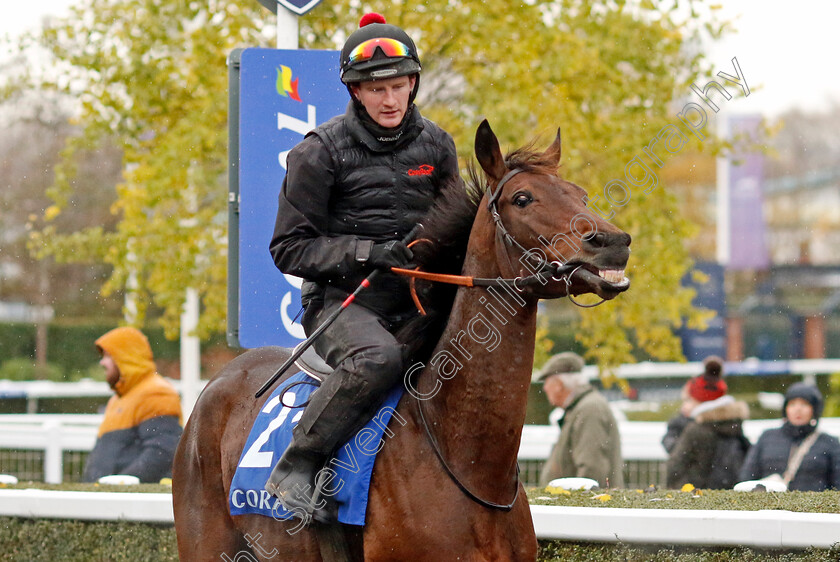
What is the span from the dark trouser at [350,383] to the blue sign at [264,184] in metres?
1.91

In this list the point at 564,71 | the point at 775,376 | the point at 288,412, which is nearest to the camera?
the point at 288,412

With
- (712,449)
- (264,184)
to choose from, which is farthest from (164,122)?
(712,449)

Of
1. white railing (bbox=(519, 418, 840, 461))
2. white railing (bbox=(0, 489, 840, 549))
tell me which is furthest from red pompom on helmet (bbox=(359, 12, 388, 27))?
white railing (bbox=(519, 418, 840, 461))

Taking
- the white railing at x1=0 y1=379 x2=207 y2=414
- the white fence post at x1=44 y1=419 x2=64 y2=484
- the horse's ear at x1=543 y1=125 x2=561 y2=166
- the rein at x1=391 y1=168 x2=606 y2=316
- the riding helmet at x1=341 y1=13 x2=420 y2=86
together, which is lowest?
the white railing at x1=0 y1=379 x2=207 y2=414

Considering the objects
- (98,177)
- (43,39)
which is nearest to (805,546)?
(43,39)

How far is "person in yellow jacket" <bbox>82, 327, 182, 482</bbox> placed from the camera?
7484mm

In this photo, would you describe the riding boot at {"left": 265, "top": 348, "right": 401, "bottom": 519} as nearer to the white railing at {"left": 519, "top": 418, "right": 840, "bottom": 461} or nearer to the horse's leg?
the horse's leg

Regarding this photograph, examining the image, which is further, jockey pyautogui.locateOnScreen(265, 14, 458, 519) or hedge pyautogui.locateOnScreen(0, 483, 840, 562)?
hedge pyautogui.locateOnScreen(0, 483, 840, 562)

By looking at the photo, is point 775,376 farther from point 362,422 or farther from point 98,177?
point 362,422

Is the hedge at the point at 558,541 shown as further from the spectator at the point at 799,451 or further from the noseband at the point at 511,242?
the spectator at the point at 799,451

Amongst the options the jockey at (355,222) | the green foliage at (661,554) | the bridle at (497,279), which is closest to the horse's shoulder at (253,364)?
the jockey at (355,222)

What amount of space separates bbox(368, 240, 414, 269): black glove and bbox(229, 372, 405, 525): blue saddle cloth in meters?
0.47

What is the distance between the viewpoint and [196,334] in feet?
34.0

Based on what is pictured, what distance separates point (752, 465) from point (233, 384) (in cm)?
458
